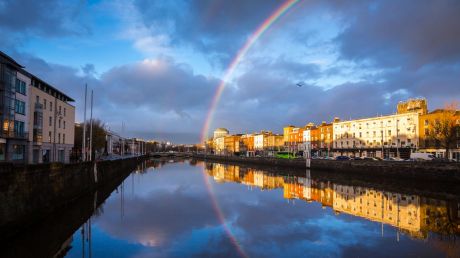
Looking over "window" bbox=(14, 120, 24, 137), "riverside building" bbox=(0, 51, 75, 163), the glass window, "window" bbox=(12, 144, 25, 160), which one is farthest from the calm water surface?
"window" bbox=(14, 120, 24, 137)

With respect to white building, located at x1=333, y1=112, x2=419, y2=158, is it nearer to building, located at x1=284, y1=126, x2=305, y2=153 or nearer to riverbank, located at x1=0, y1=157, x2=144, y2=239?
building, located at x1=284, y1=126, x2=305, y2=153

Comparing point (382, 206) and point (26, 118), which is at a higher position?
point (26, 118)

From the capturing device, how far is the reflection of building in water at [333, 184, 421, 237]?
81.0 ft

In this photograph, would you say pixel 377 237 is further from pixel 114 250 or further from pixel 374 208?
pixel 114 250

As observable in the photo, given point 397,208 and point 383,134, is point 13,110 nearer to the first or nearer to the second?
point 397,208

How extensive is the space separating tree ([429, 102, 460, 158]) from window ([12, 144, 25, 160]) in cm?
6166

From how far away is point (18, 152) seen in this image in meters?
42.1

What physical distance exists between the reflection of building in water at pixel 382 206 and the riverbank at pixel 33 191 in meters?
22.7

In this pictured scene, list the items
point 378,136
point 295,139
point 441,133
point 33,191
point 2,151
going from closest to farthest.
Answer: point 33,191
point 2,151
point 441,133
point 378,136
point 295,139

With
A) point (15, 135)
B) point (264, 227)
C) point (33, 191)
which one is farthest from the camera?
point (15, 135)

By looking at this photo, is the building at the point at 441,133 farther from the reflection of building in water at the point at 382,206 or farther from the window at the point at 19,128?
the window at the point at 19,128

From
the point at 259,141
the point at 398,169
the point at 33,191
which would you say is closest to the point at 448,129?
the point at 398,169

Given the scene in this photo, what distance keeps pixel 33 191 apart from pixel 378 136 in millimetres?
84023

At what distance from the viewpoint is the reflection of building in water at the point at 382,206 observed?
24698 mm
